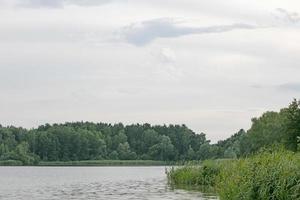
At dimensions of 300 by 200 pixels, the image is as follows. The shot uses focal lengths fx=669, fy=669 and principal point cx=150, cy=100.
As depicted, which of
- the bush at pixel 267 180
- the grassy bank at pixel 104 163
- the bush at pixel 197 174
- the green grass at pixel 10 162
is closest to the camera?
the bush at pixel 267 180

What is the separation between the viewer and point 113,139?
655ft

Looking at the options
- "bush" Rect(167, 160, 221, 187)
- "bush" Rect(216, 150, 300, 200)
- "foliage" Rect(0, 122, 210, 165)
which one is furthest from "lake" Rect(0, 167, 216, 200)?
"foliage" Rect(0, 122, 210, 165)

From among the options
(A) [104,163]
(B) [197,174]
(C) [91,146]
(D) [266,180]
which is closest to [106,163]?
(A) [104,163]

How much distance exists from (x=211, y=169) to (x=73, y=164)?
13006 centimetres

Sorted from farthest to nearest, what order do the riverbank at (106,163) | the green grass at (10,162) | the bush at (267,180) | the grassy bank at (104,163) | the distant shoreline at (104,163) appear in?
the grassy bank at (104,163) → the riverbank at (106,163) → the distant shoreline at (104,163) → the green grass at (10,162) → the bush at (267,180)

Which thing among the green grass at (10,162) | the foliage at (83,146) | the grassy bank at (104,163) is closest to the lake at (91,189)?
the green grass at (10,162)

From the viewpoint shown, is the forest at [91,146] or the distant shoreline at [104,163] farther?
the distant shoreline at [104,163]

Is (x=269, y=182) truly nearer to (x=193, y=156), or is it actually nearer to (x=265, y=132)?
(x=265, y=132)

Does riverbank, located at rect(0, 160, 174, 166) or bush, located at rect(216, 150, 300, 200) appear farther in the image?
riverbank, located at rect(0, 160, 174, 166)

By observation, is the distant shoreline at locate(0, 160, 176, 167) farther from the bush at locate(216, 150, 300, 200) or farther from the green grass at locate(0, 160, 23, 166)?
the bush at locate(216, 150, 300, 200)

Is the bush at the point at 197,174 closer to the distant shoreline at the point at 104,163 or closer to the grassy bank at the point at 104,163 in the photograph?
the distant shoreline at the point at 104,163

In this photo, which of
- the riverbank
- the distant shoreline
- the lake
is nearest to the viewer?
the lake

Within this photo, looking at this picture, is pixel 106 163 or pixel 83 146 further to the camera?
pixel 106 163

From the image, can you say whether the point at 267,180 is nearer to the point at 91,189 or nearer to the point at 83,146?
the point at 91,189
